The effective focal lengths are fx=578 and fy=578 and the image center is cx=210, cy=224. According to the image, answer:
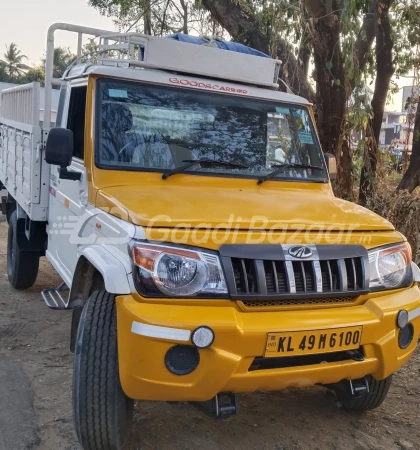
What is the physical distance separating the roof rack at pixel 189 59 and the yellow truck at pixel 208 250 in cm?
1

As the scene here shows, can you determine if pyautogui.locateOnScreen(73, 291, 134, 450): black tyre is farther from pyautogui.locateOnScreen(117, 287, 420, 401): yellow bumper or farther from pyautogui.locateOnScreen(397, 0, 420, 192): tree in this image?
pyautogui.locateOnScreen(397, 0, 420, 192): tree

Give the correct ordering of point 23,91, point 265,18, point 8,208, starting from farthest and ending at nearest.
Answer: point 265,18 → point 8,208 → point 23,91

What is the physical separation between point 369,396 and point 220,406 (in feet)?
3.88

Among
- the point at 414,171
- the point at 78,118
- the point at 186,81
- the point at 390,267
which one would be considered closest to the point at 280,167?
the point at 186,81

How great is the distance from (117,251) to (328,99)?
499 centimetres

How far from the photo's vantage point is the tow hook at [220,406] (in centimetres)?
293

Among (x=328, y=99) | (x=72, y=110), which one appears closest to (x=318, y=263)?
(x=72, y=110)

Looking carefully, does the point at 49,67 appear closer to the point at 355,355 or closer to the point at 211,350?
the point at 211,350

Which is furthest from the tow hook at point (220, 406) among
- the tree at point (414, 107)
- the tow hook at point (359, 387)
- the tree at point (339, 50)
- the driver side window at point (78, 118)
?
the tree at point (414, 107)

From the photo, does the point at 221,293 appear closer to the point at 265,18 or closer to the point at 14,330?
the point at 14,330

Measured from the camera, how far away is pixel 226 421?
3625mm

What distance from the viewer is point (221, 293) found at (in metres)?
2.75

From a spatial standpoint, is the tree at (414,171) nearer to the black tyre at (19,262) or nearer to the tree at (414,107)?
the tree at (414,107)

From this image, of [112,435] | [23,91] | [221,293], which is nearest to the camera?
[221,293]
